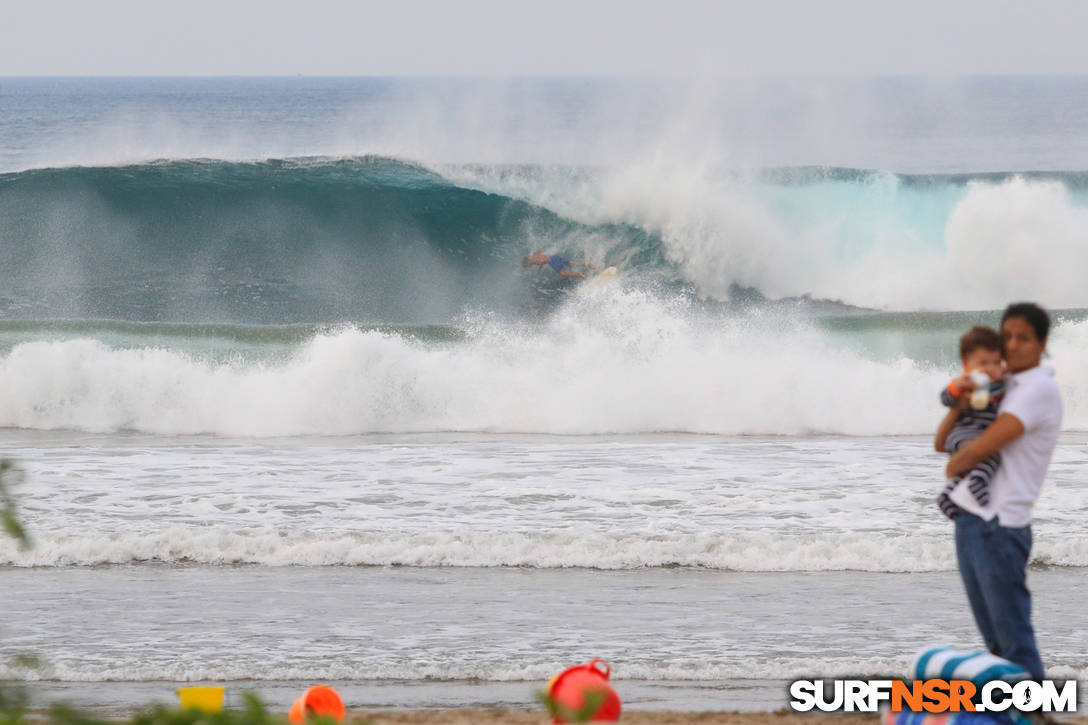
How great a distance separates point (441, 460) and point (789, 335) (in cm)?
528

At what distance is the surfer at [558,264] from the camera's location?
59.2ft

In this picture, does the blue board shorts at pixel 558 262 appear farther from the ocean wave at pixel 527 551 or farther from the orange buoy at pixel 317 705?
the orange buoy at pixel 317 705

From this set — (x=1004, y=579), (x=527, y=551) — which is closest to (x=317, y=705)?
(x=1004, y=579)

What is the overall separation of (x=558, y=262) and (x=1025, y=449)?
14.9m

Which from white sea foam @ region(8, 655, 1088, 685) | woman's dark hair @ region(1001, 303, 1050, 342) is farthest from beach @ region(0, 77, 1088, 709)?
woman's dark hair @ region(1001, 303, 1050, 342)

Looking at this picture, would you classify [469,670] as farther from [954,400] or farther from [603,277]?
[603,277]

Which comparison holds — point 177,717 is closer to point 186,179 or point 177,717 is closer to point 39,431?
point 39,431

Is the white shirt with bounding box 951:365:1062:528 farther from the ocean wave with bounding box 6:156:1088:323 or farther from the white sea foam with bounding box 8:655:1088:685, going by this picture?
the ocean wave with bounding box 6:156:1088:323

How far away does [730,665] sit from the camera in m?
5.26

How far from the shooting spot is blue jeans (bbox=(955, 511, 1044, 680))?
342cm

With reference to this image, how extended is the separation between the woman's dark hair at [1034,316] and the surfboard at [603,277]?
13.8 metres

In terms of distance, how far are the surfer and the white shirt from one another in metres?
14.6

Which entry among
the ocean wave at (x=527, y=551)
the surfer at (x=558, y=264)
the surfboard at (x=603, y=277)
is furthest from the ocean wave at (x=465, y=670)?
the surfer at (x=558, y=264)

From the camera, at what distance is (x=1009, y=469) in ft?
11.2
